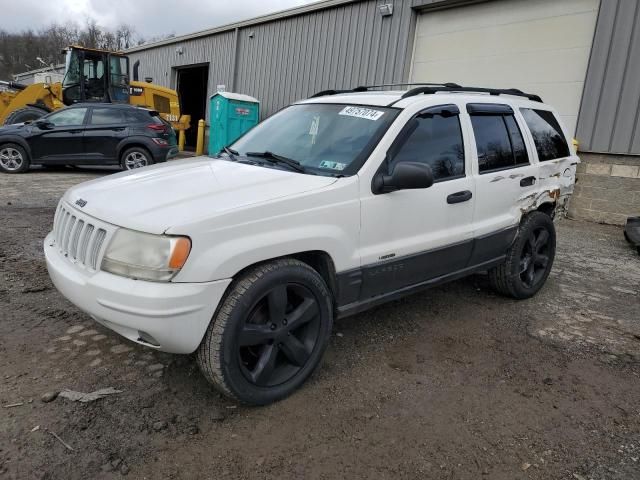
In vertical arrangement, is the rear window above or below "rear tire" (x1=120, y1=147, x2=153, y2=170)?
above

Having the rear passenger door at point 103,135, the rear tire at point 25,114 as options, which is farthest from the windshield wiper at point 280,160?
the rear tire at point 25,114

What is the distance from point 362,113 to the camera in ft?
11.5

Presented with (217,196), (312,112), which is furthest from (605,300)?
(217,196)

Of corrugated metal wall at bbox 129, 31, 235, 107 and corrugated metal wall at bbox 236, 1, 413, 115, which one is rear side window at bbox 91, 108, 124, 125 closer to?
corrugated metal wall at bbox 236, 1, 413, 115

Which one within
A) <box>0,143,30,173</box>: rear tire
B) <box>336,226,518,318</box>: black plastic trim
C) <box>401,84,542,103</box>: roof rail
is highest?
<box>401,84,542,103</box>: roof rail

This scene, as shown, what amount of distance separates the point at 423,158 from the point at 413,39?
8955mm

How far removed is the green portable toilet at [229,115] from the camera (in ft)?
45.1

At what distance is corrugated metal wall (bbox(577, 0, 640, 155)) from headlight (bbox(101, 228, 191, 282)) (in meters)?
8.48

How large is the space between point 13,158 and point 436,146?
34.7 feet

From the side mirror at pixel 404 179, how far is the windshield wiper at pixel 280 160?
0.48 metres

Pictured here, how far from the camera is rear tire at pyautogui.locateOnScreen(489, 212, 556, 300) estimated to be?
4.46 meters

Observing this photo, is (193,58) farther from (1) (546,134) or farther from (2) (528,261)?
(2) (528,261)

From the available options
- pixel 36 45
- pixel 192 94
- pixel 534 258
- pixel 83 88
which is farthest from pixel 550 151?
pixel 36 45

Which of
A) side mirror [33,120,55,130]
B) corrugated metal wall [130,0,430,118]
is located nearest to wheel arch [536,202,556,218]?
corrugated metal wall [130,0,430,118]
